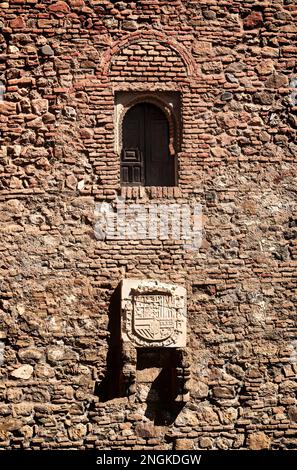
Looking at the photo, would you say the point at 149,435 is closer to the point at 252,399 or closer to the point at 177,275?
the point at 252,399

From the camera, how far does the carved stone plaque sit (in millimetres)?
8766

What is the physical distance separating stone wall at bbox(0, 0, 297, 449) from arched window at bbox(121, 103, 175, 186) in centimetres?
19

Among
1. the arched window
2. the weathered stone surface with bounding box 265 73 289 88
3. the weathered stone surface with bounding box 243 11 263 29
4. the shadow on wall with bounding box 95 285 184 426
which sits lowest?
the shadow on wall with bounding box 95 285 184 426

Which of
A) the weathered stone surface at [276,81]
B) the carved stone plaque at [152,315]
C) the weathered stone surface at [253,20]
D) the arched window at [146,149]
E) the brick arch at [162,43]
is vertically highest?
the weathered stone surface at [253,20]

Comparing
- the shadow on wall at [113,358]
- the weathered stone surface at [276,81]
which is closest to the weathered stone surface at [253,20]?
the weathered stone surface at [276,81]

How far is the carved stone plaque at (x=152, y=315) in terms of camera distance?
28.8 ft

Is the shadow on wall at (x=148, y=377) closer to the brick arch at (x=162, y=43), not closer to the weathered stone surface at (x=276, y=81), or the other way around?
the brick arch at (x=162, y=43)

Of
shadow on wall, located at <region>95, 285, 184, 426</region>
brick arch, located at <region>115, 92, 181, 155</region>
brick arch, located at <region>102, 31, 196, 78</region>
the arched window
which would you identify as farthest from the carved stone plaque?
brick arch, located at <region>102, 31, 196, 78</region>

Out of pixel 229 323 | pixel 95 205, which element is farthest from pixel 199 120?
pixel 229 323

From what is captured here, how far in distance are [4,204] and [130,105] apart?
1.74 metres

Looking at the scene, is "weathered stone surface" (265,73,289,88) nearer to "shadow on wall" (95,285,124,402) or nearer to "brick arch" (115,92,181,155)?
"brick arch" (115,92,181,155)

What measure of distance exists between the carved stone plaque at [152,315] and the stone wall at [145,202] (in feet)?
0.56

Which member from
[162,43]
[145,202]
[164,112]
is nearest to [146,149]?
[164,112]

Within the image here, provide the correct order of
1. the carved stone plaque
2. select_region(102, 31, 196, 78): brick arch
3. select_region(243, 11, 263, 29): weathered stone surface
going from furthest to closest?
select_region(243, 11, 263, 29): weathered stone surface, select_region(102, 31, 196, 78): brick arch, the carved stone plaque
